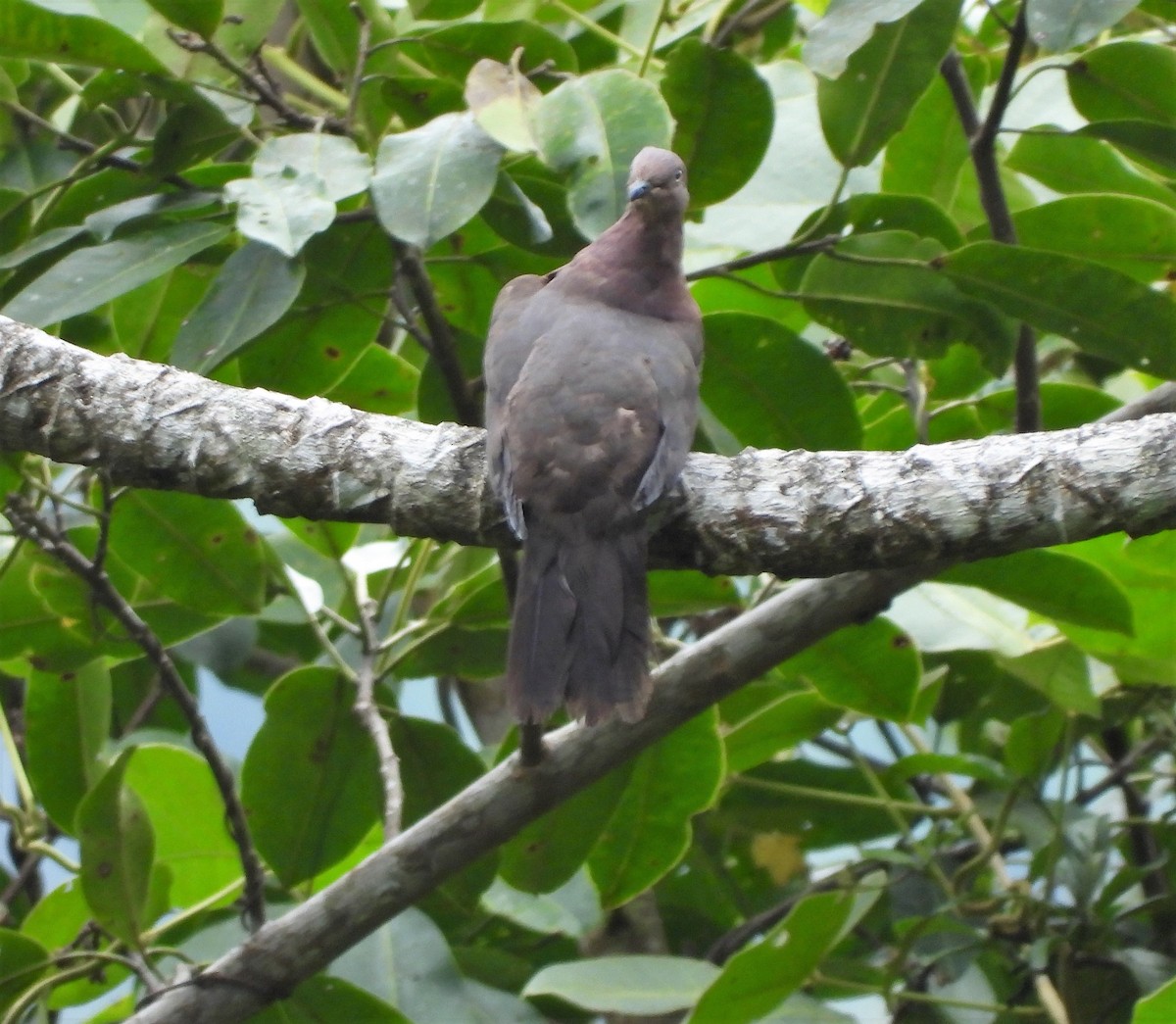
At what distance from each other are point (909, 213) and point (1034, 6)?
1.29 feet

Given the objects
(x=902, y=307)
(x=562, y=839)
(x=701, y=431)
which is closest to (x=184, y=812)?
(x=562, y=839)

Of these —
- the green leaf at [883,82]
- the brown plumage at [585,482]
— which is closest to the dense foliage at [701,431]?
the green leaf at [883,82]

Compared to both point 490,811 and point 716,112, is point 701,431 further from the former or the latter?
point 490,811

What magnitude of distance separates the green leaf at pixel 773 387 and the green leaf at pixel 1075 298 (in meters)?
0.26

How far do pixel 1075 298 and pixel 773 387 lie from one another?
0.48 m

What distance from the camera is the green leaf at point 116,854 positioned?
7.36ft

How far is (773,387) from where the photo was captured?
7.72 ft

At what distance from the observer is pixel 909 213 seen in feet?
7.64

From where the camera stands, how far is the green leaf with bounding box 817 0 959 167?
84.7 inches

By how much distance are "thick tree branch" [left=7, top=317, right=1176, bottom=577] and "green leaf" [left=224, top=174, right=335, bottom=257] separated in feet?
0.86

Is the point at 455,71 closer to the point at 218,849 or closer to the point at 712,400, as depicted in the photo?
the point at 712,400

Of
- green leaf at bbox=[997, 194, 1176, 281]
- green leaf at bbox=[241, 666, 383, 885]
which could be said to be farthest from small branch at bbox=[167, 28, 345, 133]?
green leaf at bbox=[997, 194, 1176, 281]

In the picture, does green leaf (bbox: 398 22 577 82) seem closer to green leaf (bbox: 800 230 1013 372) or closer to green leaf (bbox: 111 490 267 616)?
green leaf (bbox: 800 230 1013 372)

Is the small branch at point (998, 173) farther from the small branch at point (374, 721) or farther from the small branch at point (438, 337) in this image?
the small branch at point (374, 721)
